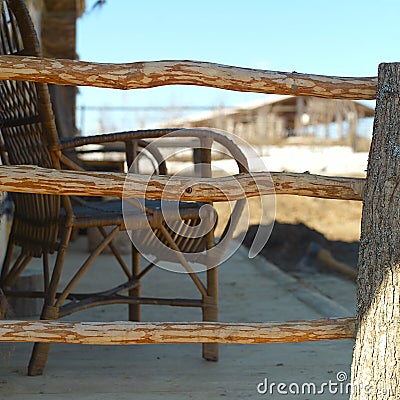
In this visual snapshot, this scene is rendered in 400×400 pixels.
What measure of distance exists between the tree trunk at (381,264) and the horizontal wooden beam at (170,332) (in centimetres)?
13

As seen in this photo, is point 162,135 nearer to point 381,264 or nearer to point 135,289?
point 135,289

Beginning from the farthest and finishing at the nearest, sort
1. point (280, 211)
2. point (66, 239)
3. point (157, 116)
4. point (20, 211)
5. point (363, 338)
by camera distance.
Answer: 1. point (157, 116)
2. point (280, 211)
3. point (20, 211)
4. point (66, 239)
5. point (363, 338)

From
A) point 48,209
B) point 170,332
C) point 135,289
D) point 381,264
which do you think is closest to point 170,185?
point 170,332

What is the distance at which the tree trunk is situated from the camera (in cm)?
192

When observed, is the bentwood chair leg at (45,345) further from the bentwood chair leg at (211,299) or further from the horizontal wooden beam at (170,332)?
the bentwood chair leg at (211,299)

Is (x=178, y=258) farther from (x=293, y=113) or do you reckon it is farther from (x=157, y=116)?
(x=293, y=113)

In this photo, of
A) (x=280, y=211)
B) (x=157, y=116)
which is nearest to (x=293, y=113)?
(x=157, y=116)

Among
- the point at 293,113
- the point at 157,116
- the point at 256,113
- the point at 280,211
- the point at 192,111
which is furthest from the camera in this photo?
the point at 293,113

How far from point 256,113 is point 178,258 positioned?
17163 millimetres

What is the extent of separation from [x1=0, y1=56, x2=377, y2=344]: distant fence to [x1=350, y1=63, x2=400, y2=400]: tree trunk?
0.13 meters

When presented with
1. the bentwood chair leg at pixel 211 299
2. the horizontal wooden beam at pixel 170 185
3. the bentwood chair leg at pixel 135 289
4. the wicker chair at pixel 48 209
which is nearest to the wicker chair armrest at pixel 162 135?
the wicker chair at pixel 48 209

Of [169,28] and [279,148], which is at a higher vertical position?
[169,28]

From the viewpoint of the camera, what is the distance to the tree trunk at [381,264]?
6.30 feet

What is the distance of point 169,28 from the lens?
2617 cm
